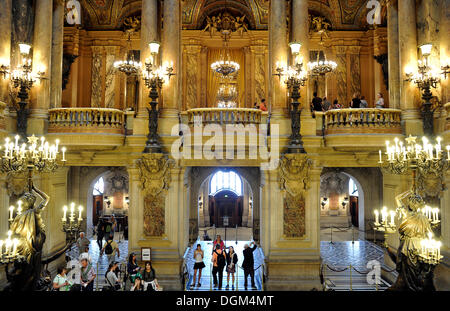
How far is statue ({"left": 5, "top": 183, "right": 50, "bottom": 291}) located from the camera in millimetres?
6660

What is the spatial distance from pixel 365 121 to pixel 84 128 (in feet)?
31.2

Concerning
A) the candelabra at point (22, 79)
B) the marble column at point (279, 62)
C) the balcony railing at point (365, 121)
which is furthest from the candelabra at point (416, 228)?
the candelabra at point (22, 79)

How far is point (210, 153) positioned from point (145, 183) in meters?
2.47

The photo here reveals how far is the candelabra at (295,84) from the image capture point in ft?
33.4

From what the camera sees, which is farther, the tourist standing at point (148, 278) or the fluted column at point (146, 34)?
the fluted column at point (146, 34)

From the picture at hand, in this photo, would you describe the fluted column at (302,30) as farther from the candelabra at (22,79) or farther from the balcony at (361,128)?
the candelabra at (22,79)

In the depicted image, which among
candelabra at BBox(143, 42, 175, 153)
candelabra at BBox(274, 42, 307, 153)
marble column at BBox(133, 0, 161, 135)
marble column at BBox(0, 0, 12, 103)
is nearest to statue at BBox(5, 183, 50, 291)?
candelabra at BBox(143, 42, 175, 153)

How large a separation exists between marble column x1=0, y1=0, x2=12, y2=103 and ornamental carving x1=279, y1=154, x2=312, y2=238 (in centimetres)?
949

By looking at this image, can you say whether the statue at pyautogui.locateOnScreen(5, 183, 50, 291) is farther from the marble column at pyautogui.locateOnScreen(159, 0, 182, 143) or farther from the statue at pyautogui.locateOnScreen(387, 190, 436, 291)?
the statue at pyautogui.locateOnScreen(387, 190, 436, 291)

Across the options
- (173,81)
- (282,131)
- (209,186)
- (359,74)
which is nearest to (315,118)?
(282,131)

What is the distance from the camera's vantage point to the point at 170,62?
11.6 m

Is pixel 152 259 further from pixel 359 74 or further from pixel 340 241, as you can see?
pixel 359 74
